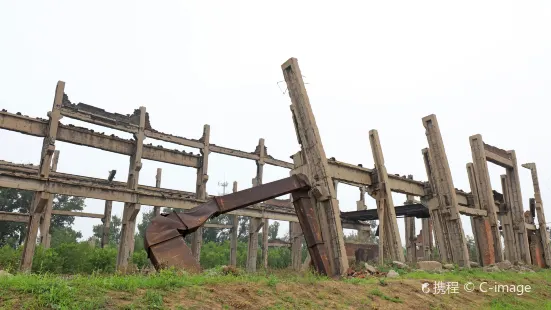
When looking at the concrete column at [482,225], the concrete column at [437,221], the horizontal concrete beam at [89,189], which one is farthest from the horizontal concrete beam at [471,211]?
the horizontal concrete beam at [89,189]

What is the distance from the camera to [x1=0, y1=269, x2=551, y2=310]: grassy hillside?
15.9 feet

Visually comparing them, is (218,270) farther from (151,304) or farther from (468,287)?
(468,287)

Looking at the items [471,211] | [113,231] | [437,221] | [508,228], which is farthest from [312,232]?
[113,231]

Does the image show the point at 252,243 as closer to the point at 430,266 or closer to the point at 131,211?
the point at 131,211

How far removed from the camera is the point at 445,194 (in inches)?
637

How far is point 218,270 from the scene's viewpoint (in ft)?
29.7

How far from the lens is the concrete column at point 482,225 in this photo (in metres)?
17.0

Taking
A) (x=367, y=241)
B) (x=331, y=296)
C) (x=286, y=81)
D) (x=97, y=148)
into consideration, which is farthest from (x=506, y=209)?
(x=97, y=148)

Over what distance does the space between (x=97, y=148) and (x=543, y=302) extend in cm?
1631

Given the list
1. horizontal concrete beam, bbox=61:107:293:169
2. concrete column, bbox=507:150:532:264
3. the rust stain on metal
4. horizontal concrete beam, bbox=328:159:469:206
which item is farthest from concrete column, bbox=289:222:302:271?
the rust stain on metal

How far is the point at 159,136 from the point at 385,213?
1177 cm

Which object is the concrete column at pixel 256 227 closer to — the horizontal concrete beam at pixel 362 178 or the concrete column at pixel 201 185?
the concrete column at pixel 201 185

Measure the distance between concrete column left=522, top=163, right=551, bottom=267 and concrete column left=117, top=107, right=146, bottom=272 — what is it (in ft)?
63.8

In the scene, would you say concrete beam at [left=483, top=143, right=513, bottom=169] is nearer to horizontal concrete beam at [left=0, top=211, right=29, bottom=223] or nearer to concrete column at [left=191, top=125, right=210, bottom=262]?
concrete column at [left=191, top=125, right=210, bottom=262]
